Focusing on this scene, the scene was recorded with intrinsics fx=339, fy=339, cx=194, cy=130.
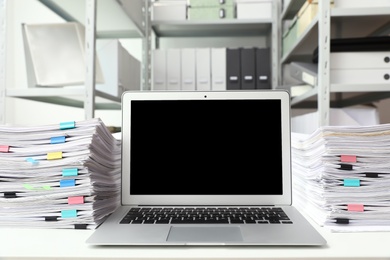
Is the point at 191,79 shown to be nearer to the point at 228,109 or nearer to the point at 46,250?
the point at 228,109

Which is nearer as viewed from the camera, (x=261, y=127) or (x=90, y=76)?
(x=261, y=127)

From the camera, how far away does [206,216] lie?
662 millimetres

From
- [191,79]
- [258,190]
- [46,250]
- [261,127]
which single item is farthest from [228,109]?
[191,79]

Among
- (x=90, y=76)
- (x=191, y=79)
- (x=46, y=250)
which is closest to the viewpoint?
(x=46, y=250)

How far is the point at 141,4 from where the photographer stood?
2123 mm

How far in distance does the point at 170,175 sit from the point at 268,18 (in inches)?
67.9

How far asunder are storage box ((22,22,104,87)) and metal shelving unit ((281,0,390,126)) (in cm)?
98

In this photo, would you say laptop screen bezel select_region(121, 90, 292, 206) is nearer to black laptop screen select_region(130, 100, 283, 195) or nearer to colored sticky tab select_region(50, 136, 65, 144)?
black laptop screen select_region(130, 100, 283, 195)

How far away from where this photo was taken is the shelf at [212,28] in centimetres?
217

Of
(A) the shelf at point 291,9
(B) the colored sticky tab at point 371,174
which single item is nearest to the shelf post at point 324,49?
(A) the shelf at point 291,9

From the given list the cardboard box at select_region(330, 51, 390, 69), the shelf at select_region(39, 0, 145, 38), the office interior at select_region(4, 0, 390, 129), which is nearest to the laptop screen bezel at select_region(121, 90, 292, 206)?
the cardboard box at select_region(330, 51, 390, 69)

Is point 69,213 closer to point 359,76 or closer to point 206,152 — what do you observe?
point 206,152

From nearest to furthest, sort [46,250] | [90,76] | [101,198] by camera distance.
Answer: [46,250] < [101,198] < [90,76]

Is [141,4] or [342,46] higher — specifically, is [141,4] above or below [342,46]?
above
